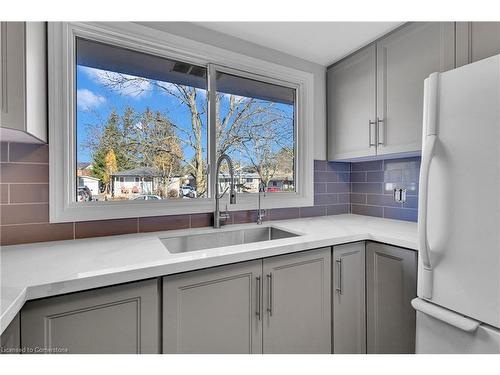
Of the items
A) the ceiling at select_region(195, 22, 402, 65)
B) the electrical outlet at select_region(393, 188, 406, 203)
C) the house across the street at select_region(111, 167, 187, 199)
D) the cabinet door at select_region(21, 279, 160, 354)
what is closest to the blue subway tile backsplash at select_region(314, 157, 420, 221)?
the electrical outlet at select_region(393, 188, 406, 203)

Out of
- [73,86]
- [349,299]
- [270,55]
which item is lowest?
[349,299]

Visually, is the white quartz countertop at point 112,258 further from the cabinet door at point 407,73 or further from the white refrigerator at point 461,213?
the cabinet door at point 407,73

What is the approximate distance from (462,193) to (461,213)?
0.24 feet

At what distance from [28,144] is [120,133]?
442 millimetres

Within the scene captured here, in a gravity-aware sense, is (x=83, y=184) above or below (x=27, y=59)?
below

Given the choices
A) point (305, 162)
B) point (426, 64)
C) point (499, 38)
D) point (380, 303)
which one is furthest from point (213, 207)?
point (499, 38)

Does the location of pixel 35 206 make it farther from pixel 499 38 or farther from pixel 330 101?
pixel 499 38

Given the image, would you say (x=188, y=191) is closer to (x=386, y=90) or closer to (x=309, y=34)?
Answer: (x=309, y=34)

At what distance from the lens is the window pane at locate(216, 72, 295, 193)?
189cm

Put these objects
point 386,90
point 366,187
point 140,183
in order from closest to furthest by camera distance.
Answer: point 140,183 → point 386,90 → point 366,187

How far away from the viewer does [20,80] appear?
3.01 ft

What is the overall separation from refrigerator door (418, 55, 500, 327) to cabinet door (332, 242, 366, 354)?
413mm

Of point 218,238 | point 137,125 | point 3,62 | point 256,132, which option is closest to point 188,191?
point 218,238

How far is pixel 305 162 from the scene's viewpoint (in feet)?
7.04
